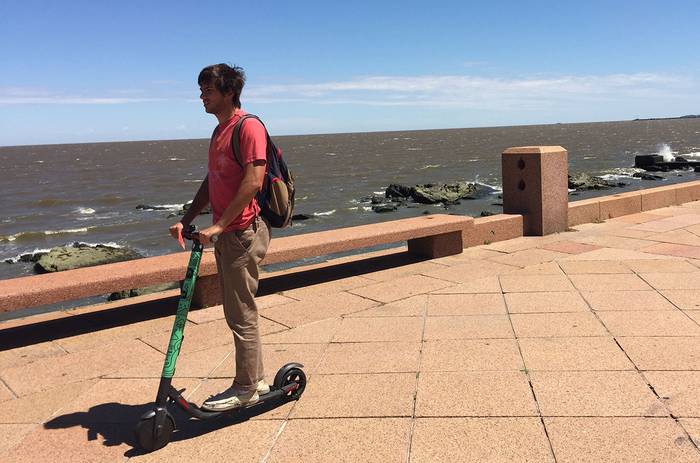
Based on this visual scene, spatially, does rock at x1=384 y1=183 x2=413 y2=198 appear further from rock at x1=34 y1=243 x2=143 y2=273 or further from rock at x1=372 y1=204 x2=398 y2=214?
rock at x1=34 y1=243 x2=143 y2=273

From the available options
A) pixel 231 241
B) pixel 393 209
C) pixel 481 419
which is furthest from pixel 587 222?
pixel 393 209

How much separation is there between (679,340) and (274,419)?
275 cm

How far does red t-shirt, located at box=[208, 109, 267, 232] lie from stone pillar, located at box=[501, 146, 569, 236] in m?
6.17

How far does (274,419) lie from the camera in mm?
3387

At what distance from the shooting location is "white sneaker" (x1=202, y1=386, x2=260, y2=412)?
127 inches

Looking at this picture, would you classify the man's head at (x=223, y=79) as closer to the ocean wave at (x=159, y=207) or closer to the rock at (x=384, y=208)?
the rock at (x=384, y=208)

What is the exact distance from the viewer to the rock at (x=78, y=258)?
17.2m

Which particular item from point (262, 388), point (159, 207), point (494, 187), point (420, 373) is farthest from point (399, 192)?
point (262, 388)

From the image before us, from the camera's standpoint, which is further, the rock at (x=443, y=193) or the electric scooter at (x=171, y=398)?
the rock at (x=443, y=193)

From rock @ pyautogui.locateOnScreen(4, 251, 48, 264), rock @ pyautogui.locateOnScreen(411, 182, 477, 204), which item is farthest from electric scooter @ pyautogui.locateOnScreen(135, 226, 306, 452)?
rock @ pyautogui.locateOnScreen(411, 182, 477, 204)

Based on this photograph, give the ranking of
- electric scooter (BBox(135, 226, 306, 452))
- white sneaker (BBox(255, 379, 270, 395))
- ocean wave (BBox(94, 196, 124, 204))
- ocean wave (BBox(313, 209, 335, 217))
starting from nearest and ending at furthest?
1. electric scooter (BBox(135, 226, 306, 452))
2. white sneaker (BBox(255, 379, 270, 395))
3. ocean wave (BBox(313, 209, 335, 217))
4. ocean wave (BBox(94, 196, 124, 204))

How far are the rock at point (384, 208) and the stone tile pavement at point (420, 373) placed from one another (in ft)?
71.0

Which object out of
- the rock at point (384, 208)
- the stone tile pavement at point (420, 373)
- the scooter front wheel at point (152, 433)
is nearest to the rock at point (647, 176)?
the rock at point (384, 208)

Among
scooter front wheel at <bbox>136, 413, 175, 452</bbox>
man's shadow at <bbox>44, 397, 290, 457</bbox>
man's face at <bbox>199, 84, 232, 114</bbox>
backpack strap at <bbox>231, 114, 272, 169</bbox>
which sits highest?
man's face at <bbox>199, 84, 232, 114</bbox>
